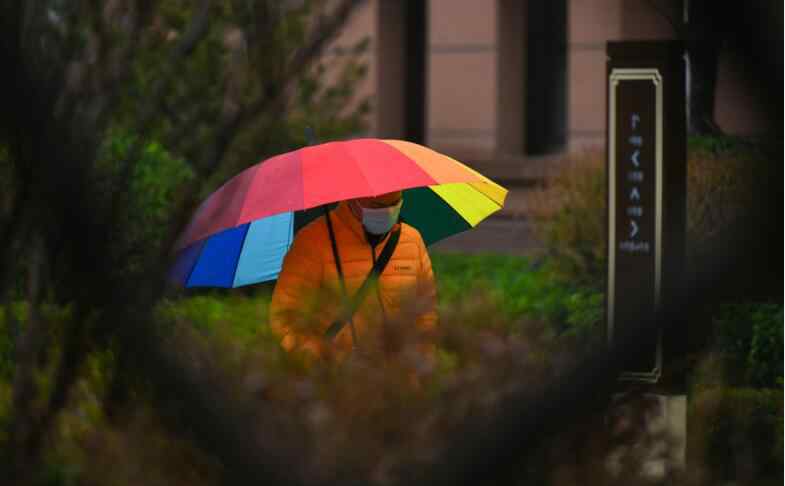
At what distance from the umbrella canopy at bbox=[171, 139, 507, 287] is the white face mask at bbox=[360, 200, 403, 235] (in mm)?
89

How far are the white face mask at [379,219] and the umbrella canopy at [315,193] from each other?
0.29ft

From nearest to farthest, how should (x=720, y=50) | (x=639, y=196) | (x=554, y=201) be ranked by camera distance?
(x=720, y=50)
(x=639, y=196)
(x=554, y=201)

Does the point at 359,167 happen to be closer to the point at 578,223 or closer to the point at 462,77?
the point at 578,223

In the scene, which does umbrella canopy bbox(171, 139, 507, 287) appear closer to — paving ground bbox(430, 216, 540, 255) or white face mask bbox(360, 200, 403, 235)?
white face mask bbox(360, 200, 403, 235)

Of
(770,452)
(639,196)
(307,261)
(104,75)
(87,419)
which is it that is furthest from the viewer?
(639,196)

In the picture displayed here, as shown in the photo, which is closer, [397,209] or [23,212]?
[23,212]

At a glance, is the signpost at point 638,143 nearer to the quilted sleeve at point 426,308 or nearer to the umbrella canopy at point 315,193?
the umbrella canopy at point 315,193

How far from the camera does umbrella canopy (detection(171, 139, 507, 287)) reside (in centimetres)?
471

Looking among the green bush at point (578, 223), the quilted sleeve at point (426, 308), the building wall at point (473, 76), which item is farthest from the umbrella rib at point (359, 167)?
the building wall at point (473, 76)

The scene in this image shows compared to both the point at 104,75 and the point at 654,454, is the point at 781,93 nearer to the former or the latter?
the point at 654,454

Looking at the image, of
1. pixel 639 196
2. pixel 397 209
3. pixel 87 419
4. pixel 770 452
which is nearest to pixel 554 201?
pixel 639 196

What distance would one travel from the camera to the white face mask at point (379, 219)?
478 cm

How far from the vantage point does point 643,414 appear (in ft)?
3.82

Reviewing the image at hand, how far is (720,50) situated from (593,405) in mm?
229
